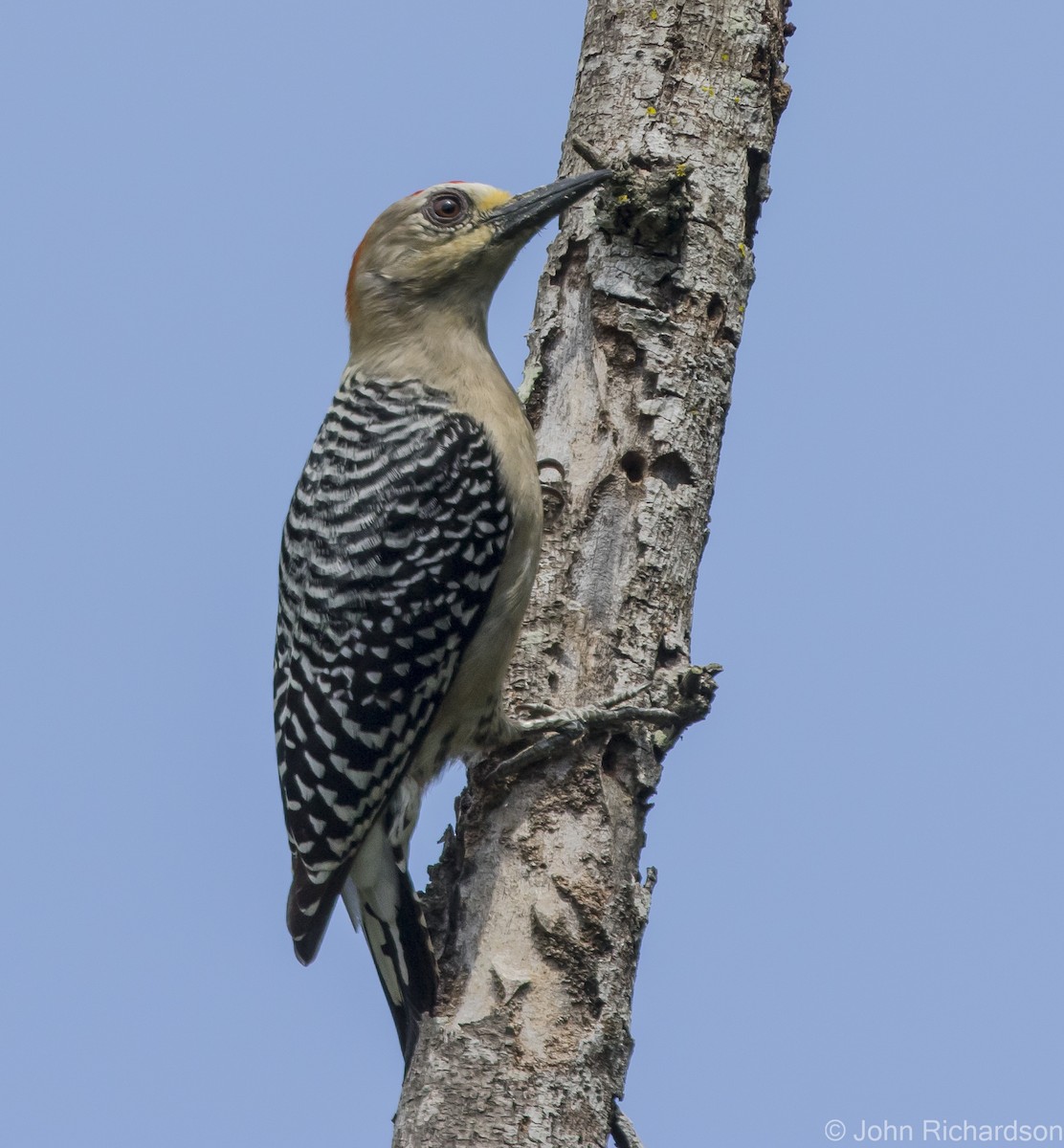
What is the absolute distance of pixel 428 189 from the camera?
20.2 feet

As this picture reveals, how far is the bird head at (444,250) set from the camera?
605cm

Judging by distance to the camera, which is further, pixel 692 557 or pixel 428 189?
pixel 428 189

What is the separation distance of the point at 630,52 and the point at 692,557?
2149 millimetres

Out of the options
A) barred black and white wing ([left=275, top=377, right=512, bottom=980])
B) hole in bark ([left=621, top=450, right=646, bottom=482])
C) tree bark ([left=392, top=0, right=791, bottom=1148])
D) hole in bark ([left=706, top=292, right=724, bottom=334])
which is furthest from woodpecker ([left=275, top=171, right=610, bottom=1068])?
hole in bark ([left=706, top=292, right=724, bottom=334])

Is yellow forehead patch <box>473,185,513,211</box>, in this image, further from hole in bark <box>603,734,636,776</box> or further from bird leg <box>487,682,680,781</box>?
hole in bark <box>603,734,636,776</box>

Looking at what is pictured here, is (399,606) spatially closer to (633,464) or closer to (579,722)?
(579,722)

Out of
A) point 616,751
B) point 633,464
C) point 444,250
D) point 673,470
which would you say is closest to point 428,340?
point 444,250

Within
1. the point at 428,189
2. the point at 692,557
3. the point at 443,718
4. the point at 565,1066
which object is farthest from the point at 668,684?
the point at 428,189

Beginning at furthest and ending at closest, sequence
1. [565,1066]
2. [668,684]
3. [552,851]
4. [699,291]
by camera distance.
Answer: [699,291] < [668,684] < [552,851] < [565,1066]

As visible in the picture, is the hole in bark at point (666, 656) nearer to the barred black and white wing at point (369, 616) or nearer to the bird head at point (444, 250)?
the barred black and white wing at point (369, 616)

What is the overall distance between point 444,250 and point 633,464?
1.30 metres

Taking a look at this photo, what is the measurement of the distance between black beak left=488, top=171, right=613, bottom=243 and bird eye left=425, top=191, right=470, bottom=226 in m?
0.14

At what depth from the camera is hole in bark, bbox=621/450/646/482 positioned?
5.56 metres

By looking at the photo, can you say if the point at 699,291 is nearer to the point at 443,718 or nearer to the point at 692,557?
the point at 692,557
